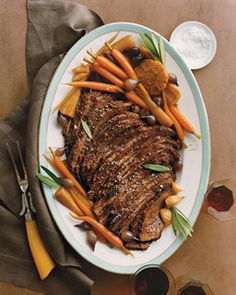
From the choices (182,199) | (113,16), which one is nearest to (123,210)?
(182,199)

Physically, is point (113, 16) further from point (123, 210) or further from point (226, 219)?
point (226, 219)

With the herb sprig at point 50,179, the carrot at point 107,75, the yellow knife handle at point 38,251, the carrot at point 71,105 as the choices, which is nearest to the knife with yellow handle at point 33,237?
the yellow knife handle at point 38,251

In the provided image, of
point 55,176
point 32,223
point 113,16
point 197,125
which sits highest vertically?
point 113,16

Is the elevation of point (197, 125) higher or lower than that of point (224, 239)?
higher

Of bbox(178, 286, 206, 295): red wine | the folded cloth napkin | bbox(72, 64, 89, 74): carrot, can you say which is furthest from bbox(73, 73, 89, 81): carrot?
bbox(178, 286, 206, 295): red wine

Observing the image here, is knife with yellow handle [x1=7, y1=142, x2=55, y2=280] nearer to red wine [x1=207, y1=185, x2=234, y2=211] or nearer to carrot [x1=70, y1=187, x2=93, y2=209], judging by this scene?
carrot [x1=70, y1=187, x2=93, y2=209]

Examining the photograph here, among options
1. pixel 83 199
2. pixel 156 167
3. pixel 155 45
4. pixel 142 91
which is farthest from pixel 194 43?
pixel 83 199

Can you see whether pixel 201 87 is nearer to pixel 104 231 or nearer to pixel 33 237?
pixel 104 231
